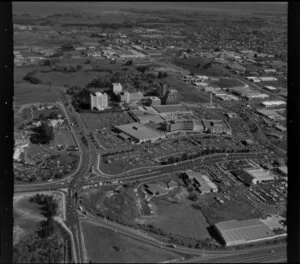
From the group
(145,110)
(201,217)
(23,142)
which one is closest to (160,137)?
(145,110)

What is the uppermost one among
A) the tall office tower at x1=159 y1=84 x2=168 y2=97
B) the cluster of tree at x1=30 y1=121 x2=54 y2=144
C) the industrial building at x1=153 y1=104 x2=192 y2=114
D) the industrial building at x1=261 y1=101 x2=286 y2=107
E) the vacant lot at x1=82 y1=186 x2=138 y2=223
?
the tall office tower at x1=159 y1=84 x2=168 y2=97

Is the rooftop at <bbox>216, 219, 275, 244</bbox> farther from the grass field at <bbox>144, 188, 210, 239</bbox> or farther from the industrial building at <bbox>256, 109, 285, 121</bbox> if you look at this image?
the industrial building at <bbox>256, 109, 285, 121</bbox>

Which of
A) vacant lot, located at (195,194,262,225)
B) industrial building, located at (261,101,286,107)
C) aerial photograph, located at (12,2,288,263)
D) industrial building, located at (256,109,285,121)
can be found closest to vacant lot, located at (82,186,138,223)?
aerial photograph, located at (12,2,288,263)

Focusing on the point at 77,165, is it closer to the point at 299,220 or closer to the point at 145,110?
the point at 145,110

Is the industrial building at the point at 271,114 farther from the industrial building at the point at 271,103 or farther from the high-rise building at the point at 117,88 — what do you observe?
the high-rise building at the point at 117,88

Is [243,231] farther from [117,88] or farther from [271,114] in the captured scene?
[117,88]

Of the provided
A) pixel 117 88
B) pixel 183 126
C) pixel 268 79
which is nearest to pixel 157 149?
pixel 183 126
